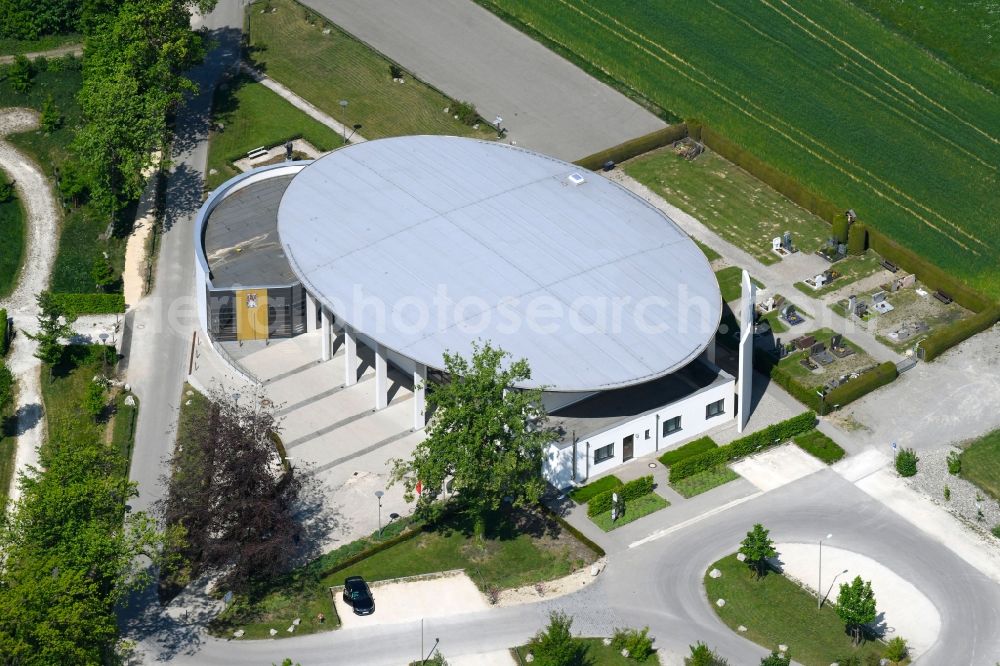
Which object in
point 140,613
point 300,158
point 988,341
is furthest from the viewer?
point 300,158

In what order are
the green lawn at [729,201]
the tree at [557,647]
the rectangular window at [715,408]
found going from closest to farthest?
1. the tree at [557,647]
2. the rectangular window at [715,408]
3. the green lawn at [729,201]

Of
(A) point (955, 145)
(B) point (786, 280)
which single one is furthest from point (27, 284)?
(A) point (955, 145)

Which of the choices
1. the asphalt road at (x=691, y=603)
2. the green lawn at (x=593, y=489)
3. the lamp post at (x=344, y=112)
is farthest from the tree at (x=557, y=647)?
the lamp post at (x=344, y=112)

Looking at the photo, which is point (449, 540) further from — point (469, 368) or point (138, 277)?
point (138, 277)

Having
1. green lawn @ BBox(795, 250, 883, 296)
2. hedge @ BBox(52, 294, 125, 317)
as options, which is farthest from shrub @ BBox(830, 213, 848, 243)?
hedge @ BBox(52, 294, 125, 317)

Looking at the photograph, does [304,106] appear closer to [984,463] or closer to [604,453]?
[604,453]

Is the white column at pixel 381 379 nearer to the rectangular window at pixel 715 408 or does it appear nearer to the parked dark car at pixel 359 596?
the parked dark car at pixel 359 596
